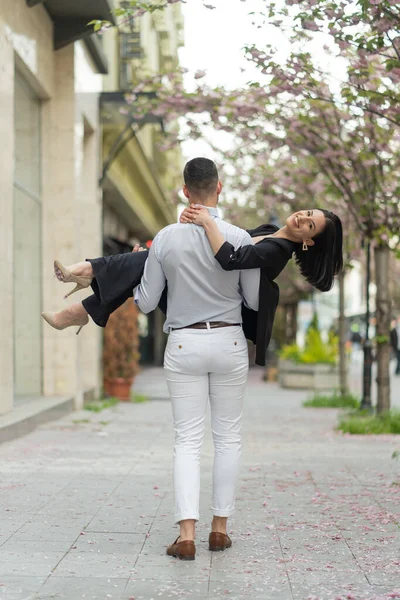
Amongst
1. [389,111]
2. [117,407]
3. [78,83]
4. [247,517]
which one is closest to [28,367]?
[117,407]

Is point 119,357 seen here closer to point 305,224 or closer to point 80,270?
point 80,270

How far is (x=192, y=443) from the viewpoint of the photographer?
5086mm

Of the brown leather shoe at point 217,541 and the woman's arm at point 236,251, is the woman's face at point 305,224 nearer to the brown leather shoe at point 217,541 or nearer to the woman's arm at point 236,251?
the woman's arm at point 236,251

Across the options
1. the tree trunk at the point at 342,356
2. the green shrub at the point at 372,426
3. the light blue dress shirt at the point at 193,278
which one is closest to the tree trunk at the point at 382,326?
the green shrub at the point at 372,426

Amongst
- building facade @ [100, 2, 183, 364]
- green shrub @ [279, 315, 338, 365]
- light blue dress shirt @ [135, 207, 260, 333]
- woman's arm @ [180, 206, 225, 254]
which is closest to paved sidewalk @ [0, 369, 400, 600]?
light blue dress shirt @ [135, 207, 260, 333]

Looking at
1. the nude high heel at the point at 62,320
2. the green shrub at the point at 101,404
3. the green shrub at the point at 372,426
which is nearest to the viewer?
the nude high heel at the point at 62,320

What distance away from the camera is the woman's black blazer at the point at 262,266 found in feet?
16.3

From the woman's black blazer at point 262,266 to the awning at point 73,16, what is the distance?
8.72m

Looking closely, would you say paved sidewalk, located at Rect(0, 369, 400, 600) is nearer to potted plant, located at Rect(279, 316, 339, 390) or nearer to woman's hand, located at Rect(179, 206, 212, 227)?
woman's hand, located at Rect(179, 206, 212, 227)

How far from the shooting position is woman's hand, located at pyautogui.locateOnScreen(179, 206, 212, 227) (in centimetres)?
504

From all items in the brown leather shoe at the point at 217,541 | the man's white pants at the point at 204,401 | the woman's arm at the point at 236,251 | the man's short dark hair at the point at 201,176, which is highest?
the man's short dark hair at the point at 201,176

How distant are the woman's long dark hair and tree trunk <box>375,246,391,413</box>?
7.59 metres

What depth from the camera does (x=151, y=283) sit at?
5.16 metres

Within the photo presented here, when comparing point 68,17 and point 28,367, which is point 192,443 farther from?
point 68,17
